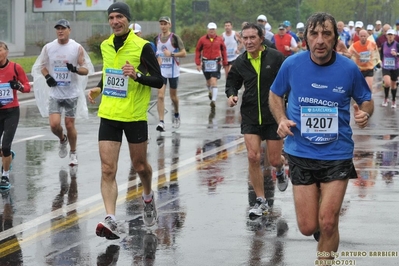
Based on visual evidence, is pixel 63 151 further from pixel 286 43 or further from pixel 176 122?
pixel 286 43

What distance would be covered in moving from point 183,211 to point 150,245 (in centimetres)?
148

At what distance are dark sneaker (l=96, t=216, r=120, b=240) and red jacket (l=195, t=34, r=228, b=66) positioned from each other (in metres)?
14.2

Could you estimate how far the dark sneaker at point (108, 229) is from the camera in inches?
320

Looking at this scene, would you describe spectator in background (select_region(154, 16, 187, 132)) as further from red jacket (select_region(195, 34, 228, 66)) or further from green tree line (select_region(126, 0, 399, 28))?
green tree line (select_region(126, 0, 399, 28))

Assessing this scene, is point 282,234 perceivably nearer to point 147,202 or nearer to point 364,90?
point 147,202

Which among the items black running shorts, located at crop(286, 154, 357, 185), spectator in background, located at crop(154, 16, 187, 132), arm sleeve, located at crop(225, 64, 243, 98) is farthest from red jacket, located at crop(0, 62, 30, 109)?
spectator in background, located at crop(154, 16, 187, 132)

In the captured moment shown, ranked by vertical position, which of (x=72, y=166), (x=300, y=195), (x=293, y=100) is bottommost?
(x=72, y=166)

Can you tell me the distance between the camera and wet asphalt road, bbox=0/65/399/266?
7906mm

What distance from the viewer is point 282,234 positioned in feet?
28.3

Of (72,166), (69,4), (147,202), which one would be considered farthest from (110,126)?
(69,4)

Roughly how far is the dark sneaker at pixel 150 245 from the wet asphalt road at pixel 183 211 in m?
0.02

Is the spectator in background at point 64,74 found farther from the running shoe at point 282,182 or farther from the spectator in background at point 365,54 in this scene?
the spectator in background at point 365,54

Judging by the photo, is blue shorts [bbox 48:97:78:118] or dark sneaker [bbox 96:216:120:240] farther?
blue shorts [bbox 48:97:78:118]

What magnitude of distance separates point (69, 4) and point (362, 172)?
38156mm
